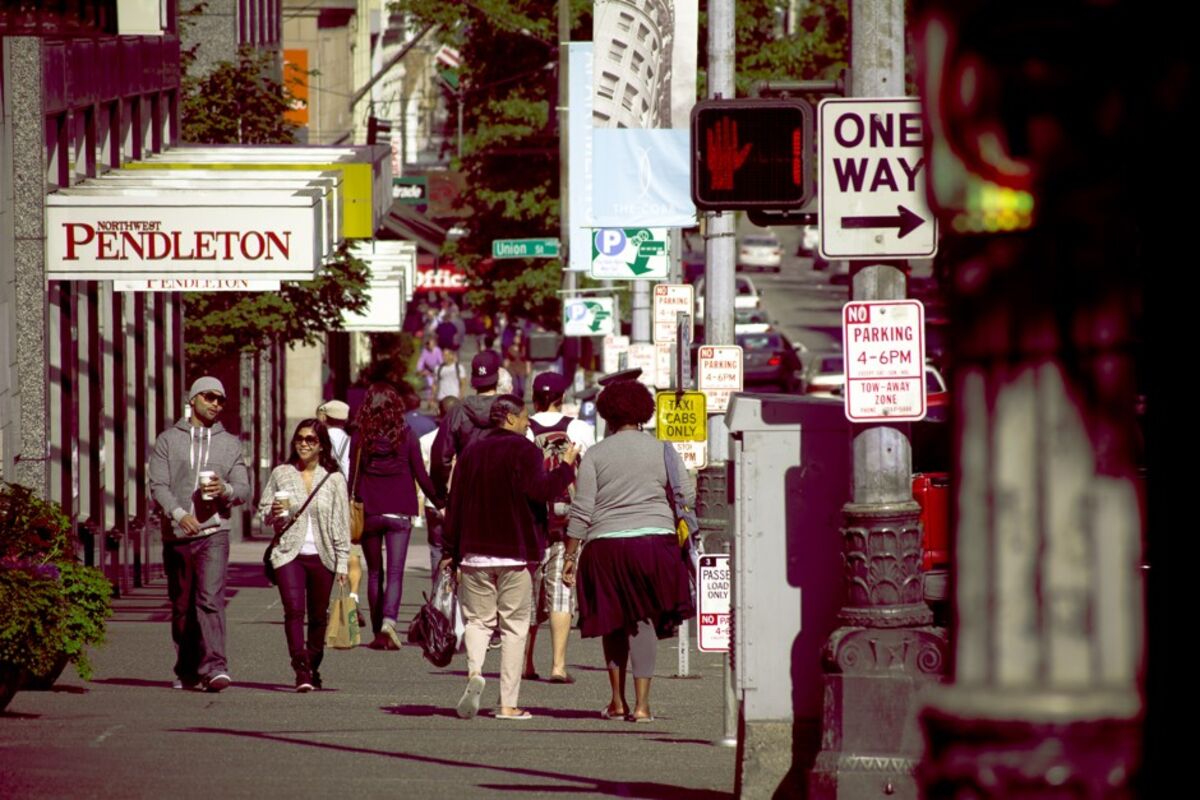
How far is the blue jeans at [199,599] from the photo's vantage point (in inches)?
535

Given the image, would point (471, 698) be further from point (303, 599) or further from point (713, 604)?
point (303, 599)

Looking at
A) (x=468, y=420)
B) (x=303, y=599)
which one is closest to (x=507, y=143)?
(x=468, y=420)

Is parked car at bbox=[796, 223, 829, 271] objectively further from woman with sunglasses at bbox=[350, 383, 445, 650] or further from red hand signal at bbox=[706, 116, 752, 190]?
red hand signal at bbox=[706, 116, 752, 190]

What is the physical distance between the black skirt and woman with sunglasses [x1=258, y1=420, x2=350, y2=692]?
6.89 ft

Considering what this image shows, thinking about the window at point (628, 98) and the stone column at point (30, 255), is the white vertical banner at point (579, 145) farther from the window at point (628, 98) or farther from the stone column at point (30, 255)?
the stone column at point (30, 255)

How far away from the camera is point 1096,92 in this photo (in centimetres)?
360

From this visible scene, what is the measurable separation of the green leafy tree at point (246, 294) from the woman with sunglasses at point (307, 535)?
598 inches

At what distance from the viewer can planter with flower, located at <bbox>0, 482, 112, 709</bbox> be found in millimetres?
11438

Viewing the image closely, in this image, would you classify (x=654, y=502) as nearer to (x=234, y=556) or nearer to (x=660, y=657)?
(x=660, y=657)

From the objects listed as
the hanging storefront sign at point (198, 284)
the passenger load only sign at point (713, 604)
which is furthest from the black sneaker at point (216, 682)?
the hanging storefront sign at point (198, 284)

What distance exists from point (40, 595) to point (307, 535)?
2355mm

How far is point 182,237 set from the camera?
61.5ft

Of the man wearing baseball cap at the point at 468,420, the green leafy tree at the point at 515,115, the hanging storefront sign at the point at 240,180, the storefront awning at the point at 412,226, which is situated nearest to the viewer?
the man wearing baseball cap at the point at 468,420

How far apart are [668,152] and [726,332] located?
4280 mm
